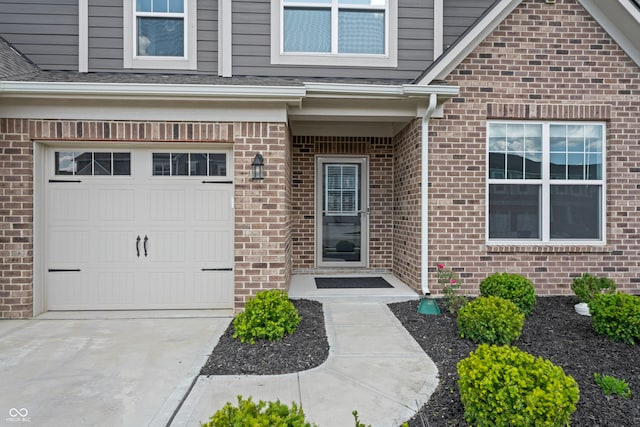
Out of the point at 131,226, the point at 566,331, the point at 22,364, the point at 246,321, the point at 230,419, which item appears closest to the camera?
the point at 230,419

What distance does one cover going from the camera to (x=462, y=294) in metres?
5.64

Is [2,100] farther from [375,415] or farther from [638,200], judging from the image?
[638,200]

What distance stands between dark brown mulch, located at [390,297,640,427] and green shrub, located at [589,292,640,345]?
0.09 metres

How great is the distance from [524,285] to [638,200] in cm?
260

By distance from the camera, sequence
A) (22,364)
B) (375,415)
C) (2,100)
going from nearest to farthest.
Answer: (375,415) < (22,364) < (2,100)

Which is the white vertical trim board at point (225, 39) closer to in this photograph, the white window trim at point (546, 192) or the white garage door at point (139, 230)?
the white garage door at point (139, 230)

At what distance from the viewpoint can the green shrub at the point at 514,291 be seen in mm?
4789

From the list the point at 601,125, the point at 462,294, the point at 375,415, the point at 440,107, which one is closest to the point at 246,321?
the point at 375,415

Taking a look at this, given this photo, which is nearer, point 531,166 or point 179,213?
point 179,213

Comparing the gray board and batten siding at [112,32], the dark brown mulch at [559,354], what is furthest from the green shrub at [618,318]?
the gray board and batten siding at [112,32]

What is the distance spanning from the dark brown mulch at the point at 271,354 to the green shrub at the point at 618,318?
295 cm

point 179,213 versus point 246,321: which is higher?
Result: point 179,213

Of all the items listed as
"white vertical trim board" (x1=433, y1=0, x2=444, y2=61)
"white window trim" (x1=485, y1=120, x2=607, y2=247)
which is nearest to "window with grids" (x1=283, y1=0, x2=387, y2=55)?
"white vertical trim board" (x1=433, y1=0, x2=444, y2=61)

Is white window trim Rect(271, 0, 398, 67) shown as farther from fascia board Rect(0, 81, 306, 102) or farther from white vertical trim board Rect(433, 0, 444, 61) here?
fascia board Rect(0, 81, 306, 102)
